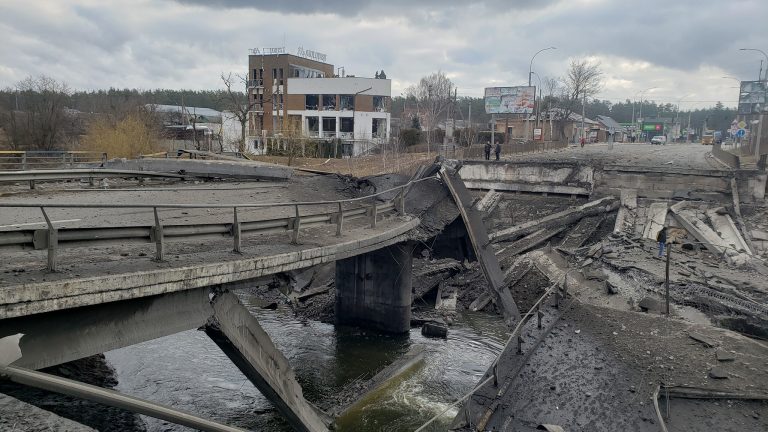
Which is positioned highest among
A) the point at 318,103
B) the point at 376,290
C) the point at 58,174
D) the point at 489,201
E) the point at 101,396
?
the point at 318,103

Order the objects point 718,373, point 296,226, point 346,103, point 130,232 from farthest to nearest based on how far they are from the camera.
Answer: point 346,103 → point 296,226 → point 718,373 → point 130,232

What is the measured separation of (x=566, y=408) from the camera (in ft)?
28.9

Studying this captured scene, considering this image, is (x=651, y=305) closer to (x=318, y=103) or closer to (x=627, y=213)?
(x=627, y=213)

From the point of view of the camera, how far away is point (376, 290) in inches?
724

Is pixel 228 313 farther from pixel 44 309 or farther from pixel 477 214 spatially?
pixel 477 214

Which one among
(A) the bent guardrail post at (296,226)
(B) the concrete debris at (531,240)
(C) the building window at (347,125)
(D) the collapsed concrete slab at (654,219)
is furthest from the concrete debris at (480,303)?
(C) the building window at (347,125)

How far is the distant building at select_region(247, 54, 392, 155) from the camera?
62.2 metres

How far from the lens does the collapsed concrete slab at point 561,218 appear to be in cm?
2557

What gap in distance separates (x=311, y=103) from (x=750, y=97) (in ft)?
164

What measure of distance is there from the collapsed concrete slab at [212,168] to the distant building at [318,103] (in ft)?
129

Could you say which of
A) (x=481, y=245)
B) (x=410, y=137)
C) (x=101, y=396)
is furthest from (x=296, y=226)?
(x=410, y=137)

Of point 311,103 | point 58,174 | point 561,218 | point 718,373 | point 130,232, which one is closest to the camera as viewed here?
point 130,232

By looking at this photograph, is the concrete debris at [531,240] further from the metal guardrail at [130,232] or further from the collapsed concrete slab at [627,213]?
the metal guardrail at [130,232]

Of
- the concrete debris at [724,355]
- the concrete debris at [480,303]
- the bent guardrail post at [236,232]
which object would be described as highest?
the bent guardrail post at [236,232]
